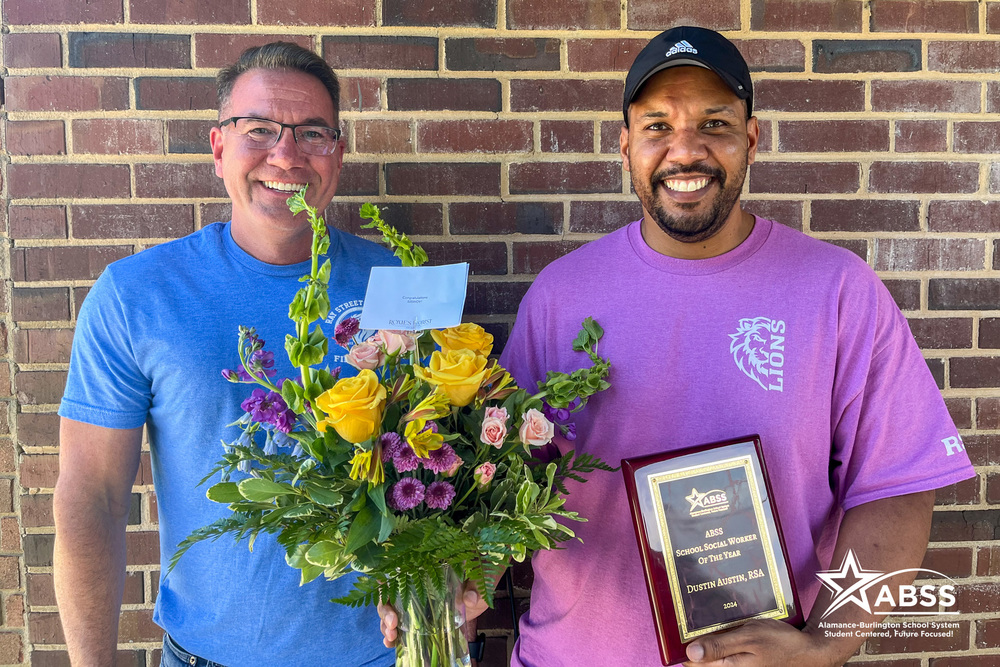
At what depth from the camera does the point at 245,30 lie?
195 centimetres

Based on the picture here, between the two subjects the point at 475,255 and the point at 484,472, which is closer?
the point at 484,472

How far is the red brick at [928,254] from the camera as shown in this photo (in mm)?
2080

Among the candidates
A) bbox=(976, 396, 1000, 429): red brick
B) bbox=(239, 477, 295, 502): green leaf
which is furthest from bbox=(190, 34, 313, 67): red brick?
bbox=(976, 396, 1000, 429): red brick

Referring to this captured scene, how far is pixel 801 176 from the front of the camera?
2059mm

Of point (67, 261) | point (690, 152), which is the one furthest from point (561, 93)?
point (67, 261)

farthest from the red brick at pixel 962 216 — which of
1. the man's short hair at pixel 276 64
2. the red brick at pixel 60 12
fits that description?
the red brick at pixel 60 12

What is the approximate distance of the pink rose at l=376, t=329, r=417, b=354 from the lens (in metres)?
1.20

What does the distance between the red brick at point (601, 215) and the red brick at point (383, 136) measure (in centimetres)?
53

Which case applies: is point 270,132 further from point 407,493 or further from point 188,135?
point 407,493

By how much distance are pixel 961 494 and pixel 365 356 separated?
1.98 metres

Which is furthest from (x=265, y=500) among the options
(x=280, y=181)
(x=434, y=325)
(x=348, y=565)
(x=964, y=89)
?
(x=964, y=89)

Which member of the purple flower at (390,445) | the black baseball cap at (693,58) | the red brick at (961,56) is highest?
the red brick at (961,56)

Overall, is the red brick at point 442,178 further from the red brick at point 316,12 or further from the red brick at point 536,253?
the red brick at point 316,12

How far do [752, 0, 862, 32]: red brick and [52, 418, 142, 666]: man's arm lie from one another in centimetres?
210
